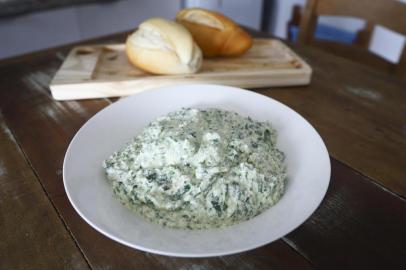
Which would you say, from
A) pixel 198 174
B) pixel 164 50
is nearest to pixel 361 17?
pixel 164 50

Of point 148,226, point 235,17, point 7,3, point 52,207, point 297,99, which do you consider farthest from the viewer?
point 235,17

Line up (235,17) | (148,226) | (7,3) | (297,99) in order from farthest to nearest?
(235,17) → (7,3) → (297,99) → (148,226)

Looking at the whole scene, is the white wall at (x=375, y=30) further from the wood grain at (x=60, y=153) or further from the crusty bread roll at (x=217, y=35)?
the wood grain at (x=60, y=153)

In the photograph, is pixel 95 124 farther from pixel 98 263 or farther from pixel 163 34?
pixel 163 34

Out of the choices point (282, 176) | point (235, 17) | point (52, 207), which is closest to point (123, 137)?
point (52, 207)

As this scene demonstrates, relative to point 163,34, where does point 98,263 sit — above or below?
below

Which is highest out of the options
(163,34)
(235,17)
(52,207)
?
(163,34)
